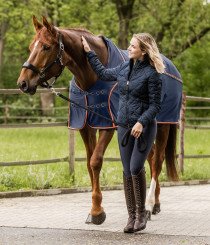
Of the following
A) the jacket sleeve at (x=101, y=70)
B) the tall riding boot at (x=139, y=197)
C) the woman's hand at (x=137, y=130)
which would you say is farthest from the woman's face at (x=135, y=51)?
the tall riding boot at (x=139, y=197)

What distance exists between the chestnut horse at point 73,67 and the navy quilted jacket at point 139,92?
0.55 m

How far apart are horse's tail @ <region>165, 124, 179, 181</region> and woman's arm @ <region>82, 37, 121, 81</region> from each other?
2.07m

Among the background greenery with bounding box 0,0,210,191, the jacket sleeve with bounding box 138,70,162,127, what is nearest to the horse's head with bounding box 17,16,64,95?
the background greenery with bounding box 0,0,210,191

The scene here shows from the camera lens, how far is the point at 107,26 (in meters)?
24.7

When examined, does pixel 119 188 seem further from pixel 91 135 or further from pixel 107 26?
pixel 107 26

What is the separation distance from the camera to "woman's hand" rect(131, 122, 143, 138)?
519 centimetres

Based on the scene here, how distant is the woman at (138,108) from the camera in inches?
207

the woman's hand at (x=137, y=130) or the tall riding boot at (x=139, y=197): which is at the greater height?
the woman's hand at (x=137, y=130)

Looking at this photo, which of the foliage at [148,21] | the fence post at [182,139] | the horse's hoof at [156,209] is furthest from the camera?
the foliage at [148,21]

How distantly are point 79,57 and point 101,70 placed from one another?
0.33 m

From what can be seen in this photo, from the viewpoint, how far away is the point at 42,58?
5.48 meters

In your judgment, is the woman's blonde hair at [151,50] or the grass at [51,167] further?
the grass at [51,167]

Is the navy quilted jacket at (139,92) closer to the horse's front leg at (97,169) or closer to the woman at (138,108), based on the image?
the woman at (138,108)

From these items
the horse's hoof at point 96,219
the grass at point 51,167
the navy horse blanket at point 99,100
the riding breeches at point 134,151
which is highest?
Result: the navy horse blanket at point 99,100
